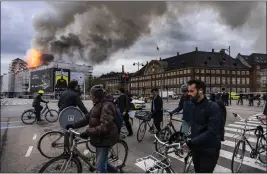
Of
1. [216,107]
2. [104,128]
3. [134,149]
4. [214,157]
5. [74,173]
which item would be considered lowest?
[134,149]

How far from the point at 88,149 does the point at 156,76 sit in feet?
275

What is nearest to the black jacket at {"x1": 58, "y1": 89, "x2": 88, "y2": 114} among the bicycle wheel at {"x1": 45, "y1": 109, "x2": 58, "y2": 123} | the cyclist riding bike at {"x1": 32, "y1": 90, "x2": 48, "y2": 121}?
the cyclist riding bike at {"x1": 32, "y1": 90, "x2": 48, "y2": 121}

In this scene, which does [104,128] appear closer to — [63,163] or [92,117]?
[92,117]

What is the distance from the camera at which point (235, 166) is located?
499 cm

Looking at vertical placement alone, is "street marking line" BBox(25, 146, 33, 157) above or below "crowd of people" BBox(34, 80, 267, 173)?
below

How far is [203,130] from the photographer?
122 inches

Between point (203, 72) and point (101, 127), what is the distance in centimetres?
8181

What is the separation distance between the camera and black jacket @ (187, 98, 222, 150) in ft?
9.80

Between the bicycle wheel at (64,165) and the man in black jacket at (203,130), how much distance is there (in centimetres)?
172

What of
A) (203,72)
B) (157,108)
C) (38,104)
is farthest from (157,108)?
(203,72)

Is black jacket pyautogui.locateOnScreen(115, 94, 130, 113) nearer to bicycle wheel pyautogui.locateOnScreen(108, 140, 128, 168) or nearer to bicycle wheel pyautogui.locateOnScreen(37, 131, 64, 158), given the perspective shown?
bicycle wheel pyautogui.locateOnScreen(37, 131, 64, 158)

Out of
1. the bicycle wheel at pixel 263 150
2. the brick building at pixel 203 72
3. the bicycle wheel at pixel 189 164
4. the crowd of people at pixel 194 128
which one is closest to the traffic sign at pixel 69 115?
the crowd of people at pixel 194 128

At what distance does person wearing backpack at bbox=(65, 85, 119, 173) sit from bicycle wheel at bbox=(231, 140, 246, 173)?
9.21ft

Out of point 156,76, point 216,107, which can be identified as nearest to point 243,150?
point 216,107
